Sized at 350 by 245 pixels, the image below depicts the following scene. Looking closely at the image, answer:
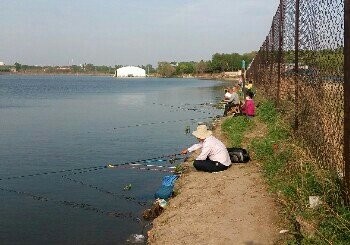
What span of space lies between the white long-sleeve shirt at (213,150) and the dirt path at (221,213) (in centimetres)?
34

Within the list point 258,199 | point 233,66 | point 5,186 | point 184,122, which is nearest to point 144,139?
point 184,122

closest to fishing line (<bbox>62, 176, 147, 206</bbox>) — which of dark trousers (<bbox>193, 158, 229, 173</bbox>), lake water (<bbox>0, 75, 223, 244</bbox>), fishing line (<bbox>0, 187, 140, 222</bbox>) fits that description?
lake water (<bbox>0, 75, 223, 244</bbox>)

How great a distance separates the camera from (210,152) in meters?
10.5

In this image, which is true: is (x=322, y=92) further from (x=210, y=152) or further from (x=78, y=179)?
(x=78, y=179)

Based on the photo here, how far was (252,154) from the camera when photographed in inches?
466

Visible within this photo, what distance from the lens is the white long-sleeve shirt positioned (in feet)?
34.3

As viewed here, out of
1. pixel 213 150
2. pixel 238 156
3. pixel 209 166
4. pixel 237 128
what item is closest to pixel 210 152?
pixel 213 150

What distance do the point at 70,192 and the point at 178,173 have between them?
3.22 metres

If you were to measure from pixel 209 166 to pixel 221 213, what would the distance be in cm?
288

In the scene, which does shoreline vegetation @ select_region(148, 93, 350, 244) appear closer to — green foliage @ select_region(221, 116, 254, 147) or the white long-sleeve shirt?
the white long-sleeve shirt

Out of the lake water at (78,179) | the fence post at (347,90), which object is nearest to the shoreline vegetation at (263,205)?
the fence post at (347,90)

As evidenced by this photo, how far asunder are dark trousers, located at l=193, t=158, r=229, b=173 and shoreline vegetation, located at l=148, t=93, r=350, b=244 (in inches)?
6.4

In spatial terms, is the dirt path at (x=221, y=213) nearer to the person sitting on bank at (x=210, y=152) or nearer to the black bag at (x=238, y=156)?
the person sitting on bank at (x=210, y=152)

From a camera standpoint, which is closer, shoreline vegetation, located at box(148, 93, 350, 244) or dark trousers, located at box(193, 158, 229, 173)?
shoreline vegetation, located at box(148, 93, 350, 244)
